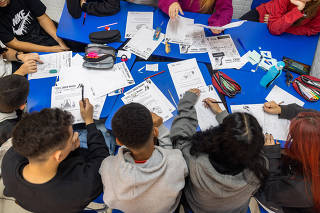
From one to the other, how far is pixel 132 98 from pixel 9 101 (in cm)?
77

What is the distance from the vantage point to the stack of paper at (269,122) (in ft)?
4.38

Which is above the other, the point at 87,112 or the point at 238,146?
the point at 238,146

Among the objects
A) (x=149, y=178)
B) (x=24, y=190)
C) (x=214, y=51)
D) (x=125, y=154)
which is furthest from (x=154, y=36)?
(x=24, y=190)

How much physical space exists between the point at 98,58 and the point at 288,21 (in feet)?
5.53

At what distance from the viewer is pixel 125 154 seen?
3.19 ft

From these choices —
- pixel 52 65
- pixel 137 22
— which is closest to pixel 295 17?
pixel 137 22

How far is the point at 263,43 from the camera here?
180cm

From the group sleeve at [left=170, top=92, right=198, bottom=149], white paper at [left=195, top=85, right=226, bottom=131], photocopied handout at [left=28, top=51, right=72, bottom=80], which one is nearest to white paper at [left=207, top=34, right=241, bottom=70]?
white paper at [left=195, top=85, right=226, bottom=131]

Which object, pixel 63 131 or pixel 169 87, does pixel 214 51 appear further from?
pixel 63 131

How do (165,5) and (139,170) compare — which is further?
(165,5)

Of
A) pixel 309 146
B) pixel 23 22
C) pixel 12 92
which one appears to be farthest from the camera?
pixel 23 22

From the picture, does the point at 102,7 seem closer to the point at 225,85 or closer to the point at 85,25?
the point at 85,25

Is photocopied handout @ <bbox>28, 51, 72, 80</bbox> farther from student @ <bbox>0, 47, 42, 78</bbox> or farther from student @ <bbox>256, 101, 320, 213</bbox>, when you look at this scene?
student @ <bbox>256, 101, 320, 213</bbox>

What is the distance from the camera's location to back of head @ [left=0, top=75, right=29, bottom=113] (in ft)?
4.00
